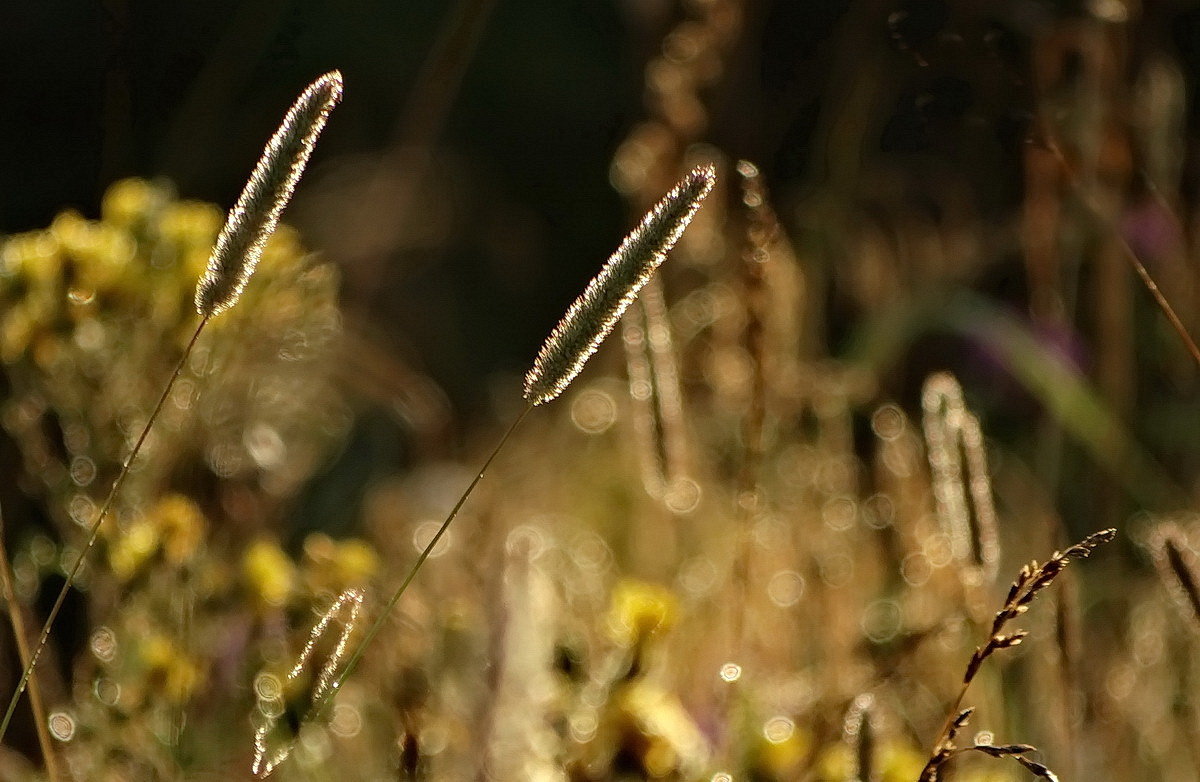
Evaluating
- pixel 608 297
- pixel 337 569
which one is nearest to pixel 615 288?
pixel 608 297

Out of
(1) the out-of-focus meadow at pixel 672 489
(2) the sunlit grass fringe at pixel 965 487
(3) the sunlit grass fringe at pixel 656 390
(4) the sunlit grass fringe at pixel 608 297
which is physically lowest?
(1) the out-of-focus meadow at pixel 672 489

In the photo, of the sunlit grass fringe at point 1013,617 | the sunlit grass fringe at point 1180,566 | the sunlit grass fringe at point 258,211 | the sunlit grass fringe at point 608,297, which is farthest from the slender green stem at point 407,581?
the sunlit grass fringe at point 1180,566

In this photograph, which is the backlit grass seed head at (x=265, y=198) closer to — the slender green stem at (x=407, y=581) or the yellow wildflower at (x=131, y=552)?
the slender green stem at (x=407, y=581)

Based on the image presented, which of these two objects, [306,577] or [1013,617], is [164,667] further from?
[1013,617]

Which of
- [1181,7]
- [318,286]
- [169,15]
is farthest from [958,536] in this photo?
[169,15]

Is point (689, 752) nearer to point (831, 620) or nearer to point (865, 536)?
point (831, 620)

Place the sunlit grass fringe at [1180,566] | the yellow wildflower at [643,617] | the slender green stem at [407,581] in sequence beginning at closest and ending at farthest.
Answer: the slender green stem at [407,581] < the sunlit grass fringe at [1180,566] < the yellow wildflower at [643,617]

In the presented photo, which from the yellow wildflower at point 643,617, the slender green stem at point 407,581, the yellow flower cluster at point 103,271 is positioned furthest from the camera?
the yellow flower cluster at point 103,271

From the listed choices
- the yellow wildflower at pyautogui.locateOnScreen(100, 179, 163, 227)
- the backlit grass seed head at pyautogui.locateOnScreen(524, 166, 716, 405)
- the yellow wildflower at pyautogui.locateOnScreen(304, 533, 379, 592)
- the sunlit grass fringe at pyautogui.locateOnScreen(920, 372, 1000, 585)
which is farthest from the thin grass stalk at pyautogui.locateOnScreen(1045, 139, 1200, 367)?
the yellow wildflower at pyautogui.locateOnScreen(100, 179, 163, 227)
